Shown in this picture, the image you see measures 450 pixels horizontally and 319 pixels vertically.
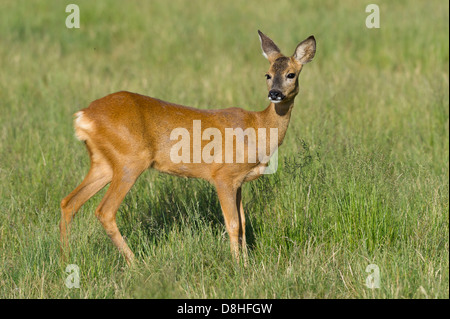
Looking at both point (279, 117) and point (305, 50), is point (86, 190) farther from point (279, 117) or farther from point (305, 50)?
point (305, 50)

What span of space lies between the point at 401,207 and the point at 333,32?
6.26 meters

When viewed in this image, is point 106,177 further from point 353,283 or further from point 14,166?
point 353,283

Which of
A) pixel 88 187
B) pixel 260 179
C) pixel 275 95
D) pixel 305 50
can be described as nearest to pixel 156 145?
pixel 88 187

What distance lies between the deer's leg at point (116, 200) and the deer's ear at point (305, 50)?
1402mm

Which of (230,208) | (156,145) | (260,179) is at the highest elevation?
(156,145)

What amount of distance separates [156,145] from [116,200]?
46 centimetres

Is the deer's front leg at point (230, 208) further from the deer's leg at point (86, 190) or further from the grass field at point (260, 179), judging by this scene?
the deer's leg at point (86, 190)

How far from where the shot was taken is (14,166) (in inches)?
231

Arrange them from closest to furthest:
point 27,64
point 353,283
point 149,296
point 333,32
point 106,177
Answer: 1. point 149,296
2. point 353,283
3. point 106,177
4. point 27,64
5. point 333,32

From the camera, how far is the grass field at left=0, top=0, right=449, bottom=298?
167 inches

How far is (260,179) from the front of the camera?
5336 millimetres

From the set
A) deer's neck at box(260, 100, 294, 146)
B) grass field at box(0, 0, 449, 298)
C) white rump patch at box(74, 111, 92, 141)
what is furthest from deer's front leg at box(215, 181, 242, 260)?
white rump patch at box(74, 111, 92, 141)
